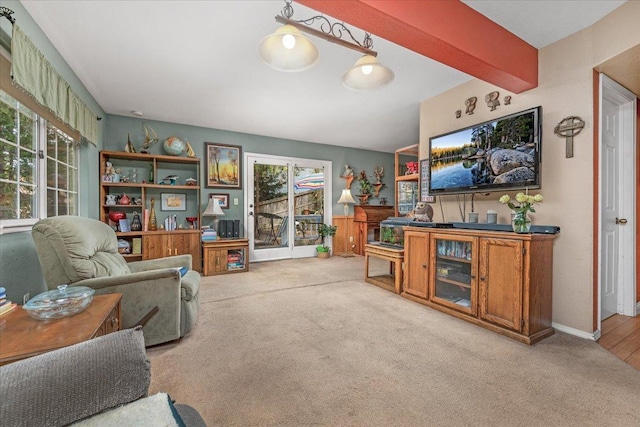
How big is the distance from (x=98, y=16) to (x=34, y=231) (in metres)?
1.66

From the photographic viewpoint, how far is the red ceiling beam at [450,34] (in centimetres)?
163

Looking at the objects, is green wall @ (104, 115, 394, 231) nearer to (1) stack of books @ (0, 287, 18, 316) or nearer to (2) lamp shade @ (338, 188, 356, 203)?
(2) lamp shade @ (338, 188, 356, 203)

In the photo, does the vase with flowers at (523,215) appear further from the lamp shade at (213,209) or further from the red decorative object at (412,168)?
the lamp shade at (213,209)

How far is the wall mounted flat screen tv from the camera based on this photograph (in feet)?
7.82

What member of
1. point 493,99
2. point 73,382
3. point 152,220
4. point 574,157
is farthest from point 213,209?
point 574,157

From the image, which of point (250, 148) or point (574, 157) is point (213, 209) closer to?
point (250, 148)

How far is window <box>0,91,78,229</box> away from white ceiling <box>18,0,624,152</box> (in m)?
0.73

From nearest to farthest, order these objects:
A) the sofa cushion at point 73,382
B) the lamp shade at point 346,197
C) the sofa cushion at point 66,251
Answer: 1. the sofa cushion at point 73,382
2. the sofa cushion at point 66,251
3. the lamp shade at point 346,197

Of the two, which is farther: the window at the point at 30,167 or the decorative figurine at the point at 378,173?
the decorative figurine at the point at 378,173

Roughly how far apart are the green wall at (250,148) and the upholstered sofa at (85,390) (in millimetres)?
4609

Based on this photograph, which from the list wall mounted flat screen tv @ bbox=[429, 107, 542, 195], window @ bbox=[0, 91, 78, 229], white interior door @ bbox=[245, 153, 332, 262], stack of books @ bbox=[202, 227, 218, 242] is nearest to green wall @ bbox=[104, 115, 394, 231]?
white interior door @ bbox=[245, 153, 332, 262]

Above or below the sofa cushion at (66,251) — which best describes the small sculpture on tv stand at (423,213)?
above

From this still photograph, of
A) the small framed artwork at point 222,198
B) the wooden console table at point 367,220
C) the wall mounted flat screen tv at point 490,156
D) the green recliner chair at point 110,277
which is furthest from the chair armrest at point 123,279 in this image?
the wooden console table at point 367,220

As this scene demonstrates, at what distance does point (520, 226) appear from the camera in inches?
87.3
